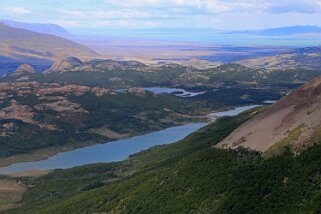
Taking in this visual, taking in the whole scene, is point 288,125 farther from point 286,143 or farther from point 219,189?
point 219,189

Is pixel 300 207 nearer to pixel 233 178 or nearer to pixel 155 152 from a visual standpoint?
pixel 233 178

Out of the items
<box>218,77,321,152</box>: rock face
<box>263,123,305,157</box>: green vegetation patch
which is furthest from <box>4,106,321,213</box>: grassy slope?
<box>218,77,321,152</box>: rock face

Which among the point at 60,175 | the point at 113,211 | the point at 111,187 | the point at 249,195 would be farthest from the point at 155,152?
the point at 249,195

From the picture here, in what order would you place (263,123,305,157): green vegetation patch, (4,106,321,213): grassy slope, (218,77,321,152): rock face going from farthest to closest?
(218,77,321,152): rock face < (263,123,305,157): green vegetation patch < (4,106,321,213): grassy slope

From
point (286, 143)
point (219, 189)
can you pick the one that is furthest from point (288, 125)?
point (219, 189)

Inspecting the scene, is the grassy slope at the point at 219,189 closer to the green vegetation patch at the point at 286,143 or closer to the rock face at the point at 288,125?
the green vegetation patch at the point at 286,143

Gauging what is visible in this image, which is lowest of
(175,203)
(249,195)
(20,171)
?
(20,171)

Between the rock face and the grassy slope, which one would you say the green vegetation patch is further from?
the grassy slope

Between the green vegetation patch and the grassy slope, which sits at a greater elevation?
the green vegetation patch
